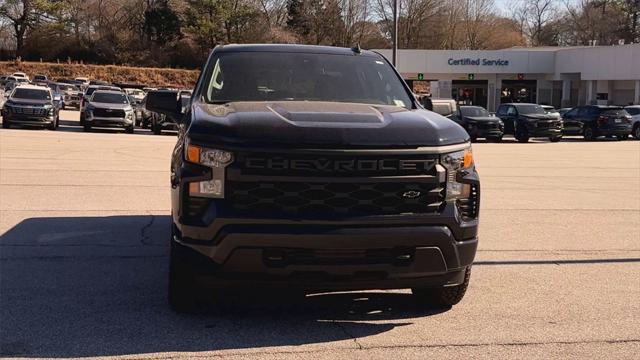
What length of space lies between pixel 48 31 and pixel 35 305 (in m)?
87.5

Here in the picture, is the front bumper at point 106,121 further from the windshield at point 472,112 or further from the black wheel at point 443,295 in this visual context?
the black wheel at point 443,295

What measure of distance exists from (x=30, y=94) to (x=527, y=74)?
4178cm

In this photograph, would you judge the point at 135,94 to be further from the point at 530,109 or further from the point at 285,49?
the point at 285,49

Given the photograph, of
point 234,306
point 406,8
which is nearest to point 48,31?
point 406,8

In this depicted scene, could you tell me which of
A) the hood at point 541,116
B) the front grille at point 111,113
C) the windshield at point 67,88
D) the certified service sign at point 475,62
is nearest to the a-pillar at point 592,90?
the certified service sign at point 475,62

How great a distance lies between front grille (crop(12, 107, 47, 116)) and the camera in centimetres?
2734

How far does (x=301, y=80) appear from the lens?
6.23 m

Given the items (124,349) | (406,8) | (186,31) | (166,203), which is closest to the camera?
(124,349)

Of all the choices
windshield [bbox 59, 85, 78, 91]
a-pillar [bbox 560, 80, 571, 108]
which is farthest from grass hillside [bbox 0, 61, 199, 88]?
a-pillar [bbox 560, 80, 571, 108]

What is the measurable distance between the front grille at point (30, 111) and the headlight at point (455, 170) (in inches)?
1005

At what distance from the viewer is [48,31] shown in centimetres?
8562

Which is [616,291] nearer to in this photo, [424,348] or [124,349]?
[424,348]

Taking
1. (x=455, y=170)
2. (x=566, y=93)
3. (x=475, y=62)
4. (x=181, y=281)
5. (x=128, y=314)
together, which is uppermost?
(x=475, y=62)

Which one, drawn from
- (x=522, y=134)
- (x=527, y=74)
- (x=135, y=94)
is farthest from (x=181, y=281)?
(x=527, y=74)
